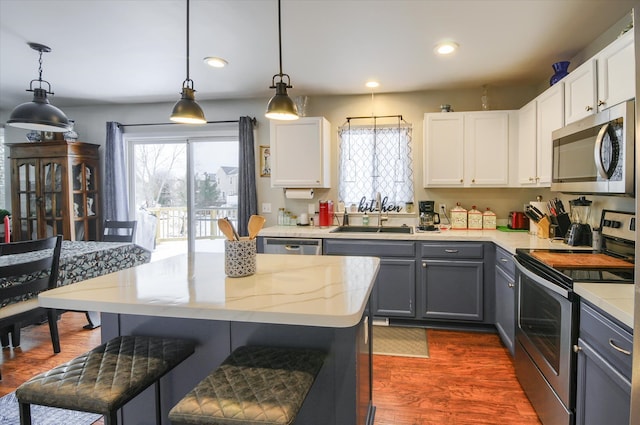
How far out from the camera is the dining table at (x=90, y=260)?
112 inches

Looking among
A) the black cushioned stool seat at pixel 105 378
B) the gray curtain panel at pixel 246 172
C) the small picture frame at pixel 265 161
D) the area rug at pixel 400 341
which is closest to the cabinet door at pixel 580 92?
the area rug at pixel 400 341

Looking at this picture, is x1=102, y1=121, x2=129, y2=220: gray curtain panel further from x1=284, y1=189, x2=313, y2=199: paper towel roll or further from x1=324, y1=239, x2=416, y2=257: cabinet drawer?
x1=324, y1=239, x2=416, y2=257: cabinet drawer

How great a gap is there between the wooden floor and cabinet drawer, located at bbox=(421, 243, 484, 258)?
0.72 metres

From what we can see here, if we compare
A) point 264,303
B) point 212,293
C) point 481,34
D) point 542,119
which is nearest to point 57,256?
point 212,293

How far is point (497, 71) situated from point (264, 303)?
3138 millimetres

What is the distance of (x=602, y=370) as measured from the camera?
1.35 m

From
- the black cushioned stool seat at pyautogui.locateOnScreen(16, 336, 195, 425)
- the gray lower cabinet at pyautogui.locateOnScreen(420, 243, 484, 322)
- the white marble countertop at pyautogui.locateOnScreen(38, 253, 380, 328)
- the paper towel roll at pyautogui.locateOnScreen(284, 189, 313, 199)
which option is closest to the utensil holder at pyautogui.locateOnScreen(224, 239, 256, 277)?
the white marble countertop at pyautogui.locateOnScreen(38, 253, 380, 328)

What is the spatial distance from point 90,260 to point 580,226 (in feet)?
12.5

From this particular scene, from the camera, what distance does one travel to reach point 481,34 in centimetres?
251

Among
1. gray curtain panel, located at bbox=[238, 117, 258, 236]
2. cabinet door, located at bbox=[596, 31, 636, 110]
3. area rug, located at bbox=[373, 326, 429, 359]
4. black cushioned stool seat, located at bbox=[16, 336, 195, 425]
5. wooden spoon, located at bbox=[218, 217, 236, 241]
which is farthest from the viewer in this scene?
gray curtain panel, located at bbox=[238, 117, 258, 236]

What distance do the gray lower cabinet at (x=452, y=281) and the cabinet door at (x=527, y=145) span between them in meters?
0.75

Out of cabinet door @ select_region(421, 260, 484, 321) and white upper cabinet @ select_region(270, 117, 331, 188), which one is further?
white upper cabinet @ select_region(270, 117, 331, 188)

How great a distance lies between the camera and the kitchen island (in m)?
1.18

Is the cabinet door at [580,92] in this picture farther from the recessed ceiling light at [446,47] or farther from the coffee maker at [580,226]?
the recessed ceiling light at [446,47]
